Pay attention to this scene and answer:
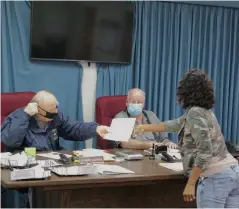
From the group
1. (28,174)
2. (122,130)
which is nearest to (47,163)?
(28,174)

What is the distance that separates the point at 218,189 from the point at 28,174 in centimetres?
106

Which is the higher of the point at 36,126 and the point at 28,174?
the point at 36,126

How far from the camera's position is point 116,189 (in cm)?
260

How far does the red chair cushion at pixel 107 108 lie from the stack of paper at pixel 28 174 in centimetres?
148

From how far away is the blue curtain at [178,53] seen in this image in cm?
447

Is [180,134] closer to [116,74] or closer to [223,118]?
[116,74]

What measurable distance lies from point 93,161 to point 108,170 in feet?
0.82

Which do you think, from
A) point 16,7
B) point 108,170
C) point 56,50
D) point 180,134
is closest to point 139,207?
point 108,170

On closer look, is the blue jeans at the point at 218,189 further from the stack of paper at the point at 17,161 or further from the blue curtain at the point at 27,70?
the blue curtain at the point at 27,70

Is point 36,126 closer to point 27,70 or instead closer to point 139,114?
point 139,114

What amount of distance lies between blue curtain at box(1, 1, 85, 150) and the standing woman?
2.08 meters

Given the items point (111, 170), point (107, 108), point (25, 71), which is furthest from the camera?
point (25, 71)

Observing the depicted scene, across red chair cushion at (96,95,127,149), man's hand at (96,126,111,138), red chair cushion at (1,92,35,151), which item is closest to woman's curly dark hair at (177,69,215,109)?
man's hand at (96,126,111,138)

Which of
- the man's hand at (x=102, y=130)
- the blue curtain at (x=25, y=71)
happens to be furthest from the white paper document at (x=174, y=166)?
the blue curtain at (x=25, y=71)
